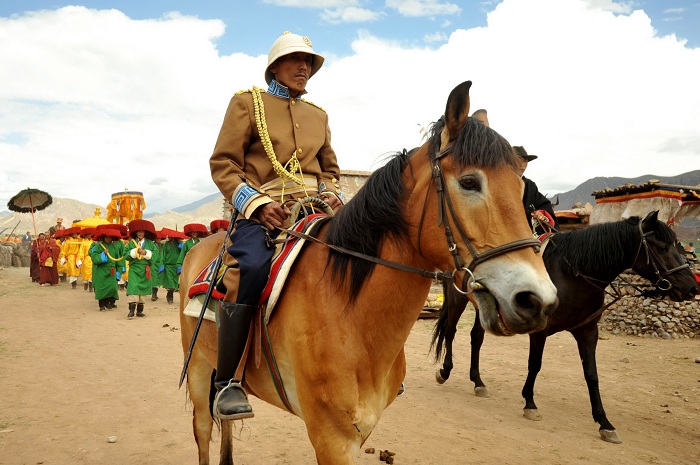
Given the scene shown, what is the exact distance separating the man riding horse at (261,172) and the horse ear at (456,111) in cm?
111

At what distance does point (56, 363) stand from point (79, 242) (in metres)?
16.1

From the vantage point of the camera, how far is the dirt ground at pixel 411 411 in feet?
15.0

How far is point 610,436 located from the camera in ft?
16.6

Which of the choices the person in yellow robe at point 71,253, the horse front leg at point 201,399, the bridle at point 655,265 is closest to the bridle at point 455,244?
the horse front leg at point 201,399

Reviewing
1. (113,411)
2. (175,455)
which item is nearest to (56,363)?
(113,411)

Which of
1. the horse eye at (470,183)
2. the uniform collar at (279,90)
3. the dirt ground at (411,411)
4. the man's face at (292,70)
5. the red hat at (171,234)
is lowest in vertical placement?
the dirt ground at (411,411)

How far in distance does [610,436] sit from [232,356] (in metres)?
4.41

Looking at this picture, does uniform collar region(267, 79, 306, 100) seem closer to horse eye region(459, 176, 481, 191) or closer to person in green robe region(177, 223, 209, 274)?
horse eye region(459, 176, 481, 191)

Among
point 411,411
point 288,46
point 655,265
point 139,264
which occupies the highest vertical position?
point 288,46

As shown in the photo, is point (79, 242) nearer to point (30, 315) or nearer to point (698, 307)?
point (30, 315)

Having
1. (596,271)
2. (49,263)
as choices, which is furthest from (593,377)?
(49,263)

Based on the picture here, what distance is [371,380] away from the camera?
2367 millimetres

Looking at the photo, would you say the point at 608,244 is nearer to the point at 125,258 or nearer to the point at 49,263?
the point at 125,258

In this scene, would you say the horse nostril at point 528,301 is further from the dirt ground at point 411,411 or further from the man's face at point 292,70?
the dirt ground at point 411,411
